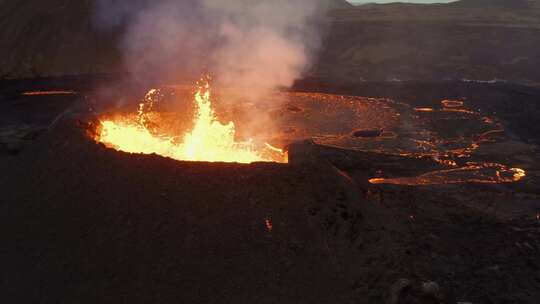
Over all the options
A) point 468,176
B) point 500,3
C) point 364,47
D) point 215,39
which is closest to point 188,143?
point 468,176

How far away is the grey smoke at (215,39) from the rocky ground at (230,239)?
11.0m

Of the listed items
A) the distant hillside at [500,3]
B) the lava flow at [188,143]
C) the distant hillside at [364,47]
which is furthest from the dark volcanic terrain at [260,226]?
the distant hillside at [500,3]

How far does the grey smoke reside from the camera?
2162cm

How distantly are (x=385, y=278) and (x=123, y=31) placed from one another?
25.5 m

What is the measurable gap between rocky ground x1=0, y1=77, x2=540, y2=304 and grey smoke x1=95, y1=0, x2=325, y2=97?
11.0m

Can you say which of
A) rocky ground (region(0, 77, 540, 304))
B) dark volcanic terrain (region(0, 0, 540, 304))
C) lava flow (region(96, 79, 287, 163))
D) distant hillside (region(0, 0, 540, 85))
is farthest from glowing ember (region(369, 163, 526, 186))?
distant hillside (region(0, 0, 540, 85))

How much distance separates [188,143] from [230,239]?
3.58m

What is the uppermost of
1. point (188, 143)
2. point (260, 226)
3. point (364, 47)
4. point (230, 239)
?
point (364, 47)

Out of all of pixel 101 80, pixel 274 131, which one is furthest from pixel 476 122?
pixel 101 80

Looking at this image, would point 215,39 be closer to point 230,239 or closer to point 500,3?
point 230,239

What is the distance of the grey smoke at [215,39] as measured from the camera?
70.9 ft

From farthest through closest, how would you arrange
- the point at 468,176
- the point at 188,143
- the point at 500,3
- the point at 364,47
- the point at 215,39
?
the point at 500,3
the point at 364,47
the point at 215,39
the point at 468,176
the point at 188,143

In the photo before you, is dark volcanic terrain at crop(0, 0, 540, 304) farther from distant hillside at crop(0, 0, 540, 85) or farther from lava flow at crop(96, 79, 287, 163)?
distant hillside at crop(0, 0, 540, 85)

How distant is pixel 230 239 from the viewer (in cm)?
773
